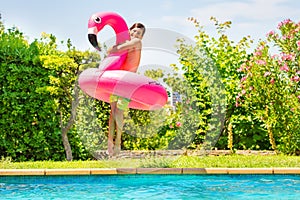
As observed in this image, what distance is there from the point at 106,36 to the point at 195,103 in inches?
90.9

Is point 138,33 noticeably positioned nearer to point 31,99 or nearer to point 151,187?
point 151,187

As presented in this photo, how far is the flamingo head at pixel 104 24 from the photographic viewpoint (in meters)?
6.01

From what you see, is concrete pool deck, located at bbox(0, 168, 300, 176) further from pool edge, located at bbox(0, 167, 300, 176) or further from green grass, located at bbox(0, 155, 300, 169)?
green grass, located at bbox(0, 155, 300, 169)

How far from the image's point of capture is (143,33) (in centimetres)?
631

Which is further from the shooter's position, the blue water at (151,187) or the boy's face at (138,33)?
the boy's face at (138,33)

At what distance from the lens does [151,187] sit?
592cm

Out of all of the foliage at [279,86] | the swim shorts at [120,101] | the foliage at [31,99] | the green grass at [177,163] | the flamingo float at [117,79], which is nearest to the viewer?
the flamingo float at [117,79]

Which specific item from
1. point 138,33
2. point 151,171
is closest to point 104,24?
point 138,33

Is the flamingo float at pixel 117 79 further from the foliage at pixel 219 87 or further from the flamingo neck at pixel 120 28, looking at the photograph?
the foliage at pixel 219 87

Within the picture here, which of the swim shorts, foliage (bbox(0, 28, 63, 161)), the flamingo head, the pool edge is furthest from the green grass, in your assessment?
the flamingo head

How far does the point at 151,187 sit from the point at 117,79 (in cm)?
126

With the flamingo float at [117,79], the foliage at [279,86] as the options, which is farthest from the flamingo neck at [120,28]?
the foliage at [279,86]

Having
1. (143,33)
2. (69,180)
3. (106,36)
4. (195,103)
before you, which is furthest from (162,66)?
(195,103)

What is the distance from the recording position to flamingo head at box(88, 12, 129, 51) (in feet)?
19.7
